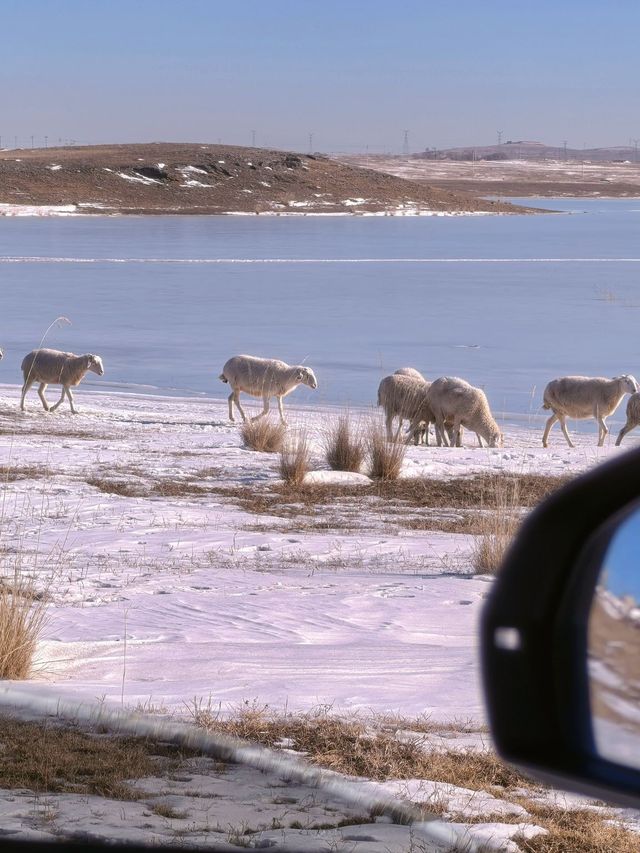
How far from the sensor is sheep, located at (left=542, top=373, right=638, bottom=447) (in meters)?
16.1

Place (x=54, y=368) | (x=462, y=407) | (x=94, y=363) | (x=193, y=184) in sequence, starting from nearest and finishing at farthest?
(x=462, y=407), (x=54, y=368), (x=94, y=363), (x=193, y=184)

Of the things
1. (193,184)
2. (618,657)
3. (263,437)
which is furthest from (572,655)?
(193,184)

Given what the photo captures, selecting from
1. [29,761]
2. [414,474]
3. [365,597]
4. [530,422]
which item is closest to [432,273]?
[530,422]

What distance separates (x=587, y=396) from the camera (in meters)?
16.2

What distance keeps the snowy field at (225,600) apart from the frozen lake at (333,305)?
25.8 ft

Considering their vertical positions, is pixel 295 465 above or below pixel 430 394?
below

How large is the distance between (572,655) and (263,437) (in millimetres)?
12629

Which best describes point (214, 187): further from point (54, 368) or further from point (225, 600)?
point (225, 600)

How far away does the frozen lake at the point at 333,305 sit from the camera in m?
21.5

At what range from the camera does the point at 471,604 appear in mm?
6887

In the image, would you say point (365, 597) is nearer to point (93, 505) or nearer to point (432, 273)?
point (93, 505)

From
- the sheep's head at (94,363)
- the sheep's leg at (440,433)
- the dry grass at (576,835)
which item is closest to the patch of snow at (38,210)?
the sheep's head at (94,363)

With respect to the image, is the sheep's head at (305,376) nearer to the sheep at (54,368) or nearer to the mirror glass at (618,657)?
the sheep at (54,368)

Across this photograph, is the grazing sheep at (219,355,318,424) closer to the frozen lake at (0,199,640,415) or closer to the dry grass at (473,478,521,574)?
the frozen lake at (0,199,640,415)
